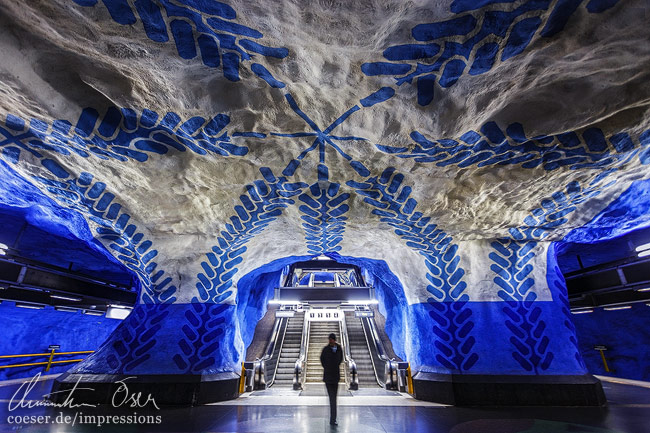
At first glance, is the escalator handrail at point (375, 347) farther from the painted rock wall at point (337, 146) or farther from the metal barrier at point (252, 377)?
the metal barrier at point (252, 377)

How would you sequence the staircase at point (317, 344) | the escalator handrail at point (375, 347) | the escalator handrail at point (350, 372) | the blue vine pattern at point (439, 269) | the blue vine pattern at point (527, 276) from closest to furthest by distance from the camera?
the blue vine pattern at point (439, 269) → the blue vine pattern at point (527, 276) → the escalator handrail at point (350, 372) → the escalator handrail at point (375, 347) → the staircase at point (317, 344)

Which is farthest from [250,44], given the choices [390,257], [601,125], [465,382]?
[465,382]

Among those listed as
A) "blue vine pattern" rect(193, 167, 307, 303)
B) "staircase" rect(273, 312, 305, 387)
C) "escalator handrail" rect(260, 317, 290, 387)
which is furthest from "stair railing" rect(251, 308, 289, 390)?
"blue vine pattern" rect(193, 167, 307, 303)

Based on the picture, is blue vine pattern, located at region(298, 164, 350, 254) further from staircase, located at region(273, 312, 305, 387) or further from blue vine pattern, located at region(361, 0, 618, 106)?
staircase, located at region(273, 312, 305, 387)

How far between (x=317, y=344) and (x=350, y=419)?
834cm

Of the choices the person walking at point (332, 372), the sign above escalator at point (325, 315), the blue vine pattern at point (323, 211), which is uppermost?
the blue vine pattern at point (323, 211)

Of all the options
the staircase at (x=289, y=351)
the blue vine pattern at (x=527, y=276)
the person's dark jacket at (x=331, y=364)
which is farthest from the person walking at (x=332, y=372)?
the staircase at (x=289, y=351)

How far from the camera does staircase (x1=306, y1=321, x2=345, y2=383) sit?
9680mm

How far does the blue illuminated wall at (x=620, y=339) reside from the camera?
10.3 m

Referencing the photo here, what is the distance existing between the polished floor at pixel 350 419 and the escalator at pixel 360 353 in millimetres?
4384

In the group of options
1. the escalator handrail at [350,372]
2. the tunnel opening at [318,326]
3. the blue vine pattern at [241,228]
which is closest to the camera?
the blue vine pattern at [241,228]

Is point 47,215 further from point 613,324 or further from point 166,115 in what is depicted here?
point 613,324

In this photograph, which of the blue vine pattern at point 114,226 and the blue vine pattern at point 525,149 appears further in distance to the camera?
the blue vine pattern at point 114,226

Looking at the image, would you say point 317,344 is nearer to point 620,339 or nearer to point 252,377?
point 252,377
